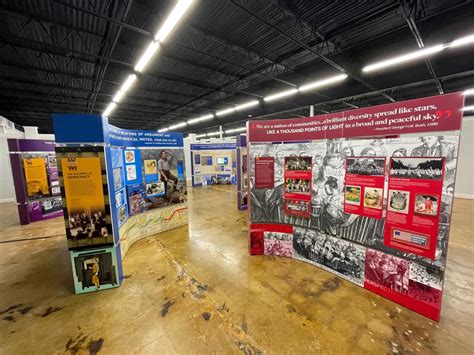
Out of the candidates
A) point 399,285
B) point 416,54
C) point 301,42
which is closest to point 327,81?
point 301,42

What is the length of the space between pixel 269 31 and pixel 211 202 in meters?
6.53

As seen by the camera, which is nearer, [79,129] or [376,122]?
[376,122]

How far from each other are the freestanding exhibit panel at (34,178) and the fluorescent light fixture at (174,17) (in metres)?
5.69

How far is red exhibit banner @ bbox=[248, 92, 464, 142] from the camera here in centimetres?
215

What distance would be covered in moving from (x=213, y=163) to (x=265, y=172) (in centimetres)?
955

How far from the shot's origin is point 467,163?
820 centimetres

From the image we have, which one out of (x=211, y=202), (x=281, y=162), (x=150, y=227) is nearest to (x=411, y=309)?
(x=281, y=162)

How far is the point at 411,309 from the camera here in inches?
101

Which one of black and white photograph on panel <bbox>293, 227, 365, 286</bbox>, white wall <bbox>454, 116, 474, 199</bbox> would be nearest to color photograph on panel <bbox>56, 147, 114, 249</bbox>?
black and white photograph on panel <bbox>293, 227, 365, 286</bbox>

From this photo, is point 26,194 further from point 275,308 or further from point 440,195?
point 440,195

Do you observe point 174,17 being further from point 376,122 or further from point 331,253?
point 331,253

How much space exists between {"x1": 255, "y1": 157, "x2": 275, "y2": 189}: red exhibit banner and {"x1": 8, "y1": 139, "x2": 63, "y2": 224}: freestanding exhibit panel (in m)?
7.45

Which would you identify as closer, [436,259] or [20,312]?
[436,259]

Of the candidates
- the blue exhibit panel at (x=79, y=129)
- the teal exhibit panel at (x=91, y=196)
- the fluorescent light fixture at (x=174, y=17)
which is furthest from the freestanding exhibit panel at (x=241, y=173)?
the blue exhibit panel at (x=79, y=129)
